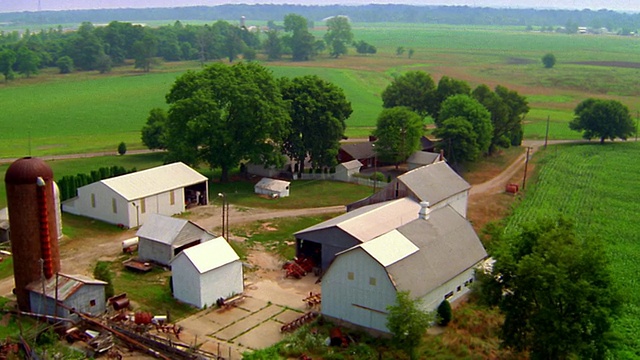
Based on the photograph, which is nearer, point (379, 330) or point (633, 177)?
point (379, 330)

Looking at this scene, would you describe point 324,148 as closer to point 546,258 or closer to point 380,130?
point 380,130

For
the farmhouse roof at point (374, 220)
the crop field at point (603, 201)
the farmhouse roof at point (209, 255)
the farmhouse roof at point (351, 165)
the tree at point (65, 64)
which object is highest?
the tree at point (65, 64)

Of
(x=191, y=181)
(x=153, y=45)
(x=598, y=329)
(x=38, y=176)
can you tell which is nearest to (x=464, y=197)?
(x=191, y=181)

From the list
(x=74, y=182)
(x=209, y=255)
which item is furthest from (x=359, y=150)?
(x=209, y=255)

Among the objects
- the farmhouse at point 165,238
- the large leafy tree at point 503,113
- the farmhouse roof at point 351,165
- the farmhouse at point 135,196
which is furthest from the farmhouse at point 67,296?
the large leafy tree at point 503,113

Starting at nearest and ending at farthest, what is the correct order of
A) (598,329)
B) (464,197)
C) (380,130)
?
(598,329), (464,197), (380,130)

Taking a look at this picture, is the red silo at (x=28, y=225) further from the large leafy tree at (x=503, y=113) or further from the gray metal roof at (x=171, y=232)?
the large leafy tree at (x=503, y=113)

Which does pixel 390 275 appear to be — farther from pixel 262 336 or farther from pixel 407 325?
pixel 262 336
